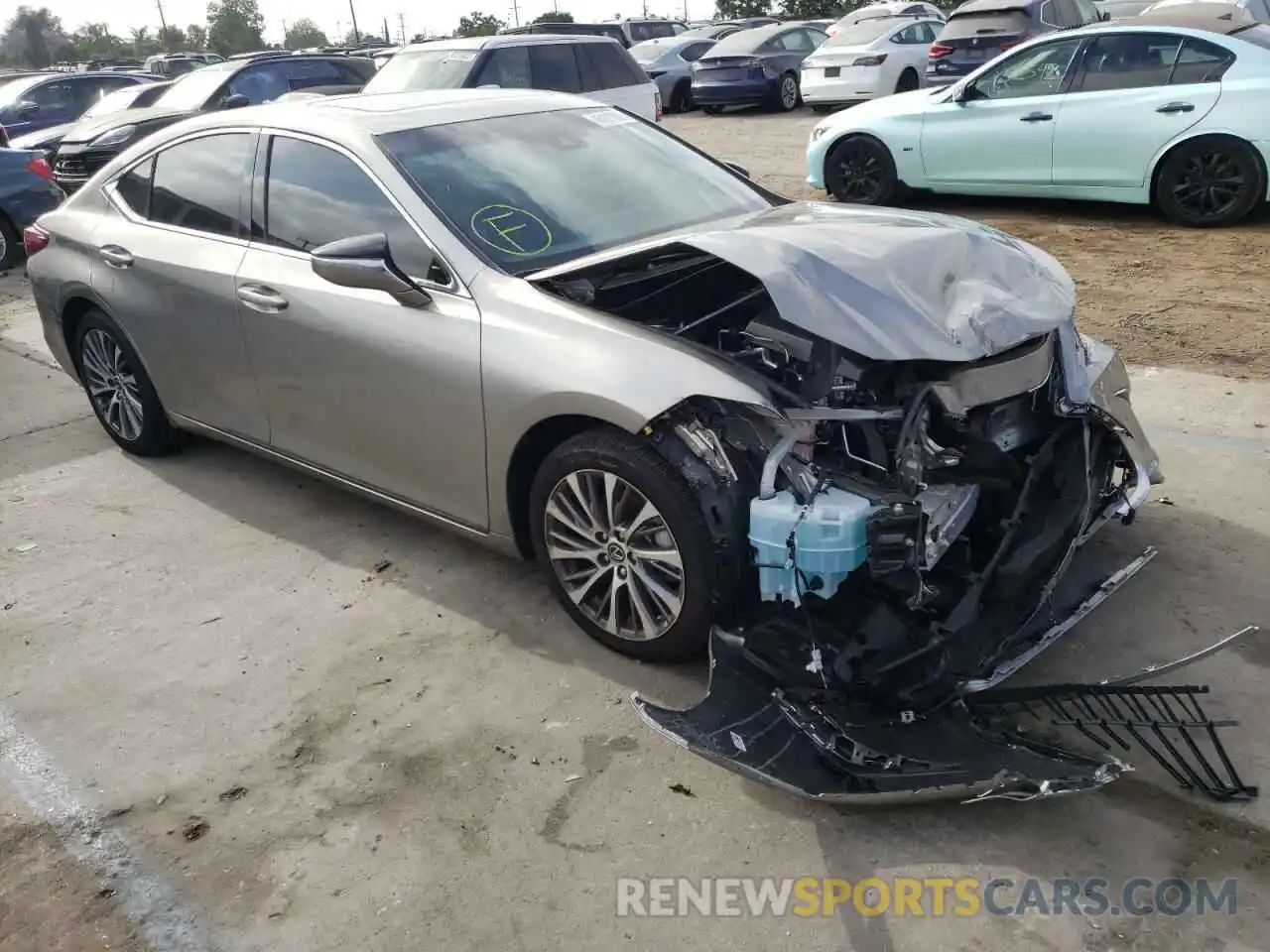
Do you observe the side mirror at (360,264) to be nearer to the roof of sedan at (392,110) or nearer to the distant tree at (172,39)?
the roof of sedan at (392,110)

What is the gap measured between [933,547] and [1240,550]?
168 cm

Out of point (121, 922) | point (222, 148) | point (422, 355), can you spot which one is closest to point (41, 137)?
point (222, 148)

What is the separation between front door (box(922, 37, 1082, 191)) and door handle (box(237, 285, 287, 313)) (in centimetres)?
695

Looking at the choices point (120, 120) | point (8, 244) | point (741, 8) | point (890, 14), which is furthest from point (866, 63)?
point (741, 8)

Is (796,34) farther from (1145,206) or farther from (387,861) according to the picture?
(387,861)

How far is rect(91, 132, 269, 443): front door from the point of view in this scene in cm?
448

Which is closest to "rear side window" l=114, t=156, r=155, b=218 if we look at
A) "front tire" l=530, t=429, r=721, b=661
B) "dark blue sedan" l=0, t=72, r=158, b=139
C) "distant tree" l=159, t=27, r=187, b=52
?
"front tire" l=530, t=429, r=721, b=661

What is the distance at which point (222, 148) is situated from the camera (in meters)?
4.61

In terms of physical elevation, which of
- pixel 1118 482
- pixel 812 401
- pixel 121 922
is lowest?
pixel 121 922

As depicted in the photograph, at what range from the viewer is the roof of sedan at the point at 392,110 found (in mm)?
4172

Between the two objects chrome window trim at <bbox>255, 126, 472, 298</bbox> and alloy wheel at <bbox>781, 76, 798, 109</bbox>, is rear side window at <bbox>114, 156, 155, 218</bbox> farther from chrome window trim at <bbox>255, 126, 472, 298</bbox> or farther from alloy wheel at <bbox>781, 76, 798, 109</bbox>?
alloy wheel at <bbox>781, 76, 798, 109</bbox>

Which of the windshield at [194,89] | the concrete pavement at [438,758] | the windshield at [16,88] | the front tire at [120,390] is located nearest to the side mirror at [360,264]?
the concrete pavement at [438,758]

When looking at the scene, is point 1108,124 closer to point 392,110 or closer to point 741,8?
point 392,110

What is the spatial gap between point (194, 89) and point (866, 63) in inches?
374
